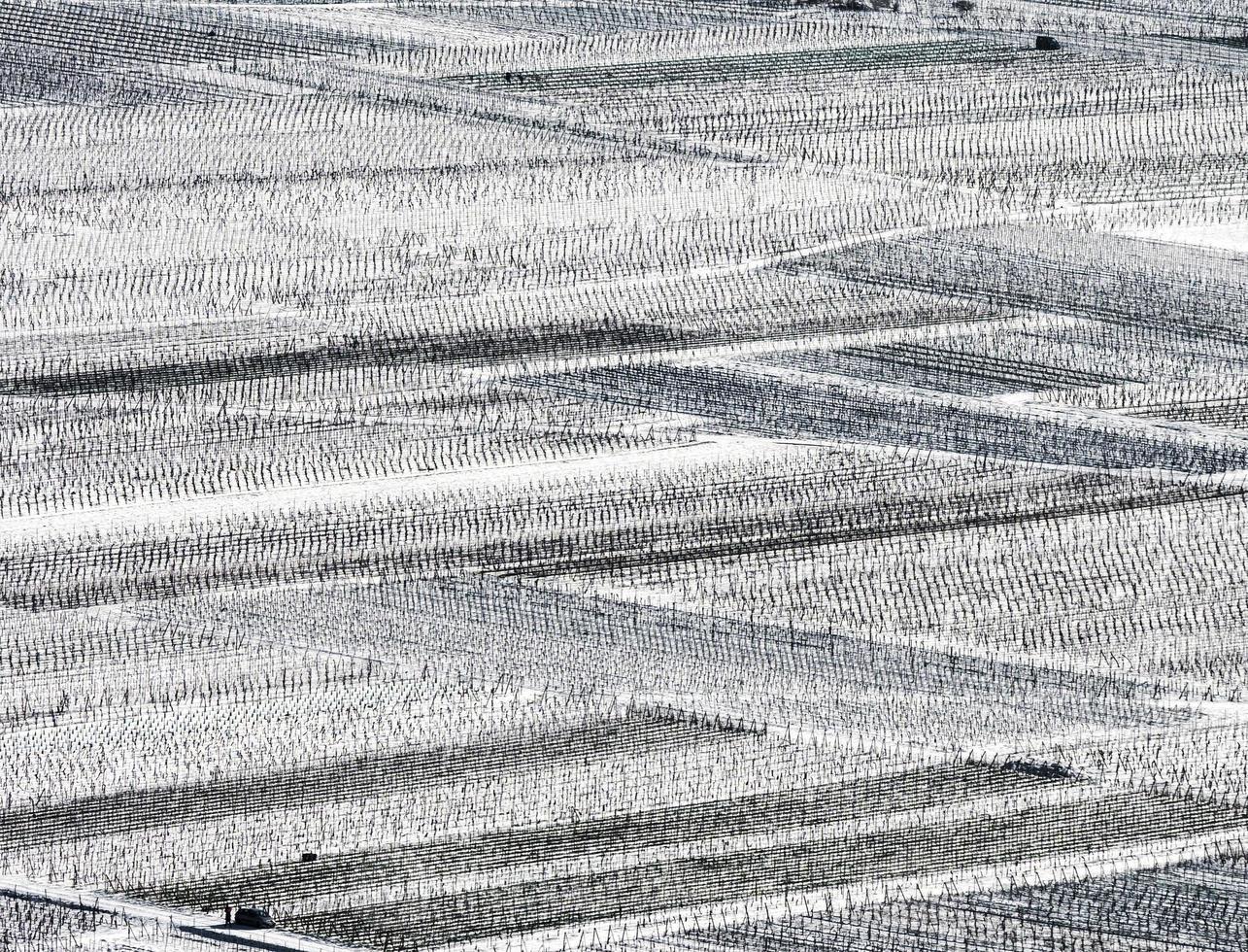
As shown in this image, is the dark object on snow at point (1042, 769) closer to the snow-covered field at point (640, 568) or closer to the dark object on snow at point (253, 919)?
the snow-covered field at point (640, 568)

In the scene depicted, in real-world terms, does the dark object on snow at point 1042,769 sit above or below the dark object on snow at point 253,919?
A: above

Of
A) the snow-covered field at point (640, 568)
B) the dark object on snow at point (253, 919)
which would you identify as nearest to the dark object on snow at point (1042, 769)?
the snow-covered field at point (640, 568)

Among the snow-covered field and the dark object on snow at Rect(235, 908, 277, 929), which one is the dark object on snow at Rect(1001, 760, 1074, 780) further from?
the dark object on snow at Rect(235, 908, 277, 929)

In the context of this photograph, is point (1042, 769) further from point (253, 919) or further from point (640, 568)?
point (253, 919)

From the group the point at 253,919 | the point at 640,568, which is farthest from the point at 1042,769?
the point at 253,919

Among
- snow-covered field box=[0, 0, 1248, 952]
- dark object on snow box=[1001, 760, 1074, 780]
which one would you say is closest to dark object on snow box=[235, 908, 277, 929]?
snow-covered field box=[0, 0, 1248, 952]
